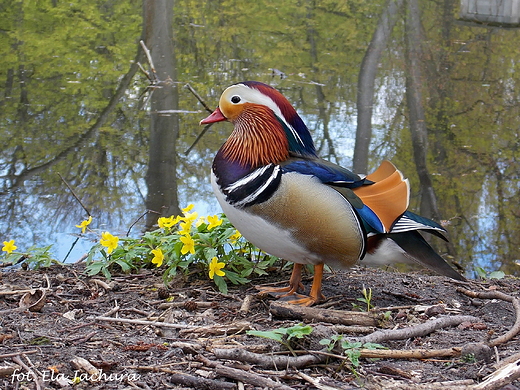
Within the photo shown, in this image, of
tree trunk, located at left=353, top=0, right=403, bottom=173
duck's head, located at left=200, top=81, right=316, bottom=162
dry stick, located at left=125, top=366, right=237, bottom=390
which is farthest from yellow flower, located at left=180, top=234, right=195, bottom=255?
tree trunk, located at left=353, top=0, right=403, bottom=173

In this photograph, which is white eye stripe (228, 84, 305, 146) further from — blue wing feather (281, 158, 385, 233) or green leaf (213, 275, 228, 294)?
green leaf (213, 275, 228, 294)

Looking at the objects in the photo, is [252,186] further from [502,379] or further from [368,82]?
[368,82]

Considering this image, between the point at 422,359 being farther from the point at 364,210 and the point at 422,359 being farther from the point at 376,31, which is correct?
the point at 376,31

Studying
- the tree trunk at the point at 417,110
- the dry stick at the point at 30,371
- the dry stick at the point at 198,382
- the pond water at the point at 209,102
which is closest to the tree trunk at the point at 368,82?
the pond water at the point at 209,102

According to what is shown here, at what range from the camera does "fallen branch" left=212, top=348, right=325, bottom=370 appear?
2.40 meters

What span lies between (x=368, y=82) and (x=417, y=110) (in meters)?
1.26

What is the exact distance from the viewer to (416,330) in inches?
110

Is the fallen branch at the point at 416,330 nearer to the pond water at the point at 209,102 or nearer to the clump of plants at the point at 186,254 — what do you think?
the clump of plants at the point at 186,254

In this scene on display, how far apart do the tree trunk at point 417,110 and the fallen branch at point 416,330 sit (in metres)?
2.83

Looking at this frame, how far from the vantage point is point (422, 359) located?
8.39 ft

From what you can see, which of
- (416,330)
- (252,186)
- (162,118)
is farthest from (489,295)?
(162,118)

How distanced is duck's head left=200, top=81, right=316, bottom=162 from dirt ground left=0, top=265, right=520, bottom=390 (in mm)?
813

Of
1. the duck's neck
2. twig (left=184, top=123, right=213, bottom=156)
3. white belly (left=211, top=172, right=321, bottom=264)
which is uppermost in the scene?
the duck's neck

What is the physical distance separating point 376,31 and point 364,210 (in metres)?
9.48
